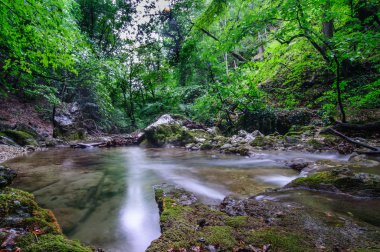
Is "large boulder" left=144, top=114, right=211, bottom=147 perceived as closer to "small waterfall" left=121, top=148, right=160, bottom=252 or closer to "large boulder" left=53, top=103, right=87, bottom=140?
"large boulder" left=53, top=103, right=87, bottom=140

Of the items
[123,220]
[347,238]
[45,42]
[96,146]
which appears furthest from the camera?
[96,146]

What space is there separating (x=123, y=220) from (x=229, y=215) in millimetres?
1407

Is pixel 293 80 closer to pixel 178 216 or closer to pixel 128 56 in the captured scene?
pixel 178 216

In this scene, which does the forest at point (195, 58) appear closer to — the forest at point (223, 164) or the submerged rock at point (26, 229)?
the forest at point (223, 164)

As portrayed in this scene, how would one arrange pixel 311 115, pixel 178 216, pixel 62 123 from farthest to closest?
pixel 62 123
pixel 311 115
pixel 178 216

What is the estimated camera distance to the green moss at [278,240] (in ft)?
5.62

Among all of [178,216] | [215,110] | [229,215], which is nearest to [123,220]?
[178,216]

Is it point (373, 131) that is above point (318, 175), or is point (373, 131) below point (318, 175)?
above

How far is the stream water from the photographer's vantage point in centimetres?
250

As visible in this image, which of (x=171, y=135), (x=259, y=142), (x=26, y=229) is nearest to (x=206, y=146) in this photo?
(x=259, y=142)

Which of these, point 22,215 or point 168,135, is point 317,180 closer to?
point 22,215

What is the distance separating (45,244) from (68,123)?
49.4 ft

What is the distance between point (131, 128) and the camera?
69.8 feet

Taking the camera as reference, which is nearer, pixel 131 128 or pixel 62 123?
pixel 62 123
